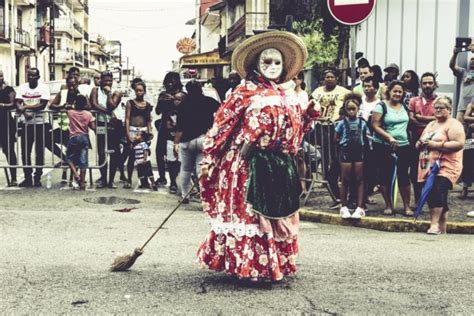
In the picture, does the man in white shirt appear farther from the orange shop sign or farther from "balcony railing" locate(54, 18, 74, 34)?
"balcony railing" locate(54, 18, 74, 34)

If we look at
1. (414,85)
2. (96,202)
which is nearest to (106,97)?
(96,202)

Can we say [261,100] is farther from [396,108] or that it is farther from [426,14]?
[426,14]

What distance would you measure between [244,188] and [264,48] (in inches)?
42.1

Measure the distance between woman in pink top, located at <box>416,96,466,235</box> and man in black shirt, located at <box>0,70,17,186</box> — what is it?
6397 millimetres

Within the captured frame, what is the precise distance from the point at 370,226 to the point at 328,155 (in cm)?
169

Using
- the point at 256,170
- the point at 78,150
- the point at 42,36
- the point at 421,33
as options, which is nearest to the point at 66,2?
the point at 42,36

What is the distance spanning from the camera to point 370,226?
379 inches

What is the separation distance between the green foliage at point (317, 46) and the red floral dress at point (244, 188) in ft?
81.5

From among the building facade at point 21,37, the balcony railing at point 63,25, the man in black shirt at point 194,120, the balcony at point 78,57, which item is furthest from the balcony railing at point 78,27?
the man in black shirt at point 194,120

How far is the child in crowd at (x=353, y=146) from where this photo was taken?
9664 mm

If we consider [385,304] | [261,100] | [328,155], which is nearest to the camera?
[385,304]

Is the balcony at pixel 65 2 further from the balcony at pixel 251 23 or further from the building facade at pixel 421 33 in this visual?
the building facade at pixel 421 33

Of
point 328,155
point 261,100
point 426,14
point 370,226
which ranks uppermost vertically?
point 426,14

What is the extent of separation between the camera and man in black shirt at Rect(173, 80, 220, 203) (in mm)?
10633
